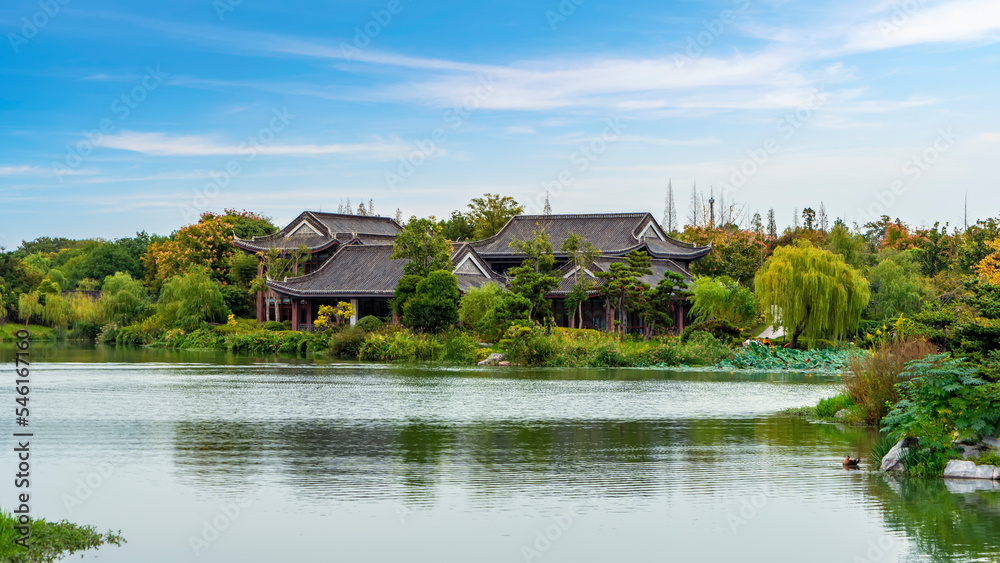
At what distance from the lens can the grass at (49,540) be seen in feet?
26.1

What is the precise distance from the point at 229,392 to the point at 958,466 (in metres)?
15.6

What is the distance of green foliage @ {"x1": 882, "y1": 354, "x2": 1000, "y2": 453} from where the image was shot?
11602 millimetres

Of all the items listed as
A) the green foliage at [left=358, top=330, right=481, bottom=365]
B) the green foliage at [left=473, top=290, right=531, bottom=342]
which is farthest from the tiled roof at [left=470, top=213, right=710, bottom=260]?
the green foliage at [left=358, top=330, right=481, bottom=365]

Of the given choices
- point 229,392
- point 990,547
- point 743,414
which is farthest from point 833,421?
point 229,392

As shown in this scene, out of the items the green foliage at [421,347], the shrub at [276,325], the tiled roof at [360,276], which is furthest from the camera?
Result: the shrub at [276,325]

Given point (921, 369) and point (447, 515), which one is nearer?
point (447, 515)

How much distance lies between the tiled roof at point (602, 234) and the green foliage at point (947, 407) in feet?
112

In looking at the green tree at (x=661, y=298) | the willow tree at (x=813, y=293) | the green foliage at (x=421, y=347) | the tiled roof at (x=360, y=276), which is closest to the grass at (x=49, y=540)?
the green foliage at (x=421, y=347)

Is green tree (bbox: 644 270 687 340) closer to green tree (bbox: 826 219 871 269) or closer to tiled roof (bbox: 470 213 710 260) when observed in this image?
tiled roof (bbox: 470 213 710 260)

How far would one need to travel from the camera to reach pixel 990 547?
28.3 feet

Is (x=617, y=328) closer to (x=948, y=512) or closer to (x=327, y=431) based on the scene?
(x=327, y=431)

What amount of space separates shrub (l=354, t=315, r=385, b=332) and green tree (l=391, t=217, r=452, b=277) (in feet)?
7.53

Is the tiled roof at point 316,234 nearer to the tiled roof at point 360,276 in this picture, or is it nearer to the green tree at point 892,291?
the tiled roof at point 360,276

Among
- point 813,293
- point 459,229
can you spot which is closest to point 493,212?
point 459,229
